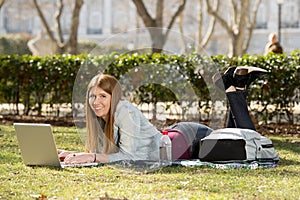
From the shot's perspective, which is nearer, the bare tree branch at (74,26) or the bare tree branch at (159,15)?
the bare tree branch at (159,15)

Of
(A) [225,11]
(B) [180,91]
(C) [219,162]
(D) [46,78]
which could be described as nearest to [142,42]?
(B) [180,91]

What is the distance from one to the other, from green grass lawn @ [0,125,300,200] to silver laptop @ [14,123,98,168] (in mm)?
128

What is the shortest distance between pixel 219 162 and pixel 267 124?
479cm

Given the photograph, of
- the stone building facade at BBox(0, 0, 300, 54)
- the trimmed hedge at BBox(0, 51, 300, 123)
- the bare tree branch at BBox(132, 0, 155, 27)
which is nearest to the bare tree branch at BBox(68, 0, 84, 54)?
the bare tree branch at BBox(132, 0, 155, 27)

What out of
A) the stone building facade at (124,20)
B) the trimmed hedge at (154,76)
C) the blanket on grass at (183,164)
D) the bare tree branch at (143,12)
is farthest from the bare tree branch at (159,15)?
the stone building facade at (124,20)

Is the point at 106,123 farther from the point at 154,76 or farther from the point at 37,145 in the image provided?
the point at 154,76

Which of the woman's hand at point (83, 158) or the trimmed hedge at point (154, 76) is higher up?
the trimmed hedge at point (154, 76)

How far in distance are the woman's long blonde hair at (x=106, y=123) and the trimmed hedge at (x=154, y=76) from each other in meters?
0.53

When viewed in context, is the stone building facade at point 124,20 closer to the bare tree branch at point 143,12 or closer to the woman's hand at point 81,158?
the bare tree branch at point 143,12

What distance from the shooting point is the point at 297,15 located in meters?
41.5

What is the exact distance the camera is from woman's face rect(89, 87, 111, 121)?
21.6ft

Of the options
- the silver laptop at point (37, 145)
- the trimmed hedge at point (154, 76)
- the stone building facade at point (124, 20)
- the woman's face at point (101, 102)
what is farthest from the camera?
the stone building facade at point (124, 20)

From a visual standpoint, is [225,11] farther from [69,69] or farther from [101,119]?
[101,119]

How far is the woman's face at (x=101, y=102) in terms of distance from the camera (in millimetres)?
6578
